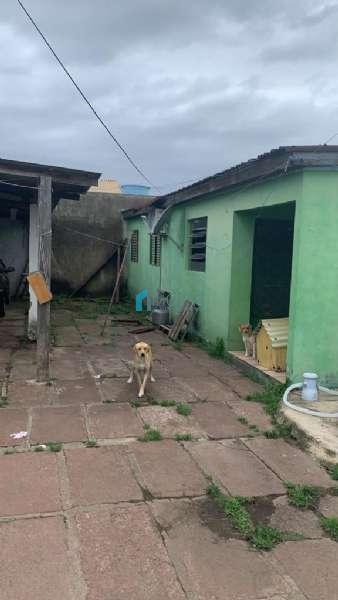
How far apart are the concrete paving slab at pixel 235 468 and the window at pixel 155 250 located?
8.23m

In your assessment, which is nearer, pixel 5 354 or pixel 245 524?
pixel 245 524

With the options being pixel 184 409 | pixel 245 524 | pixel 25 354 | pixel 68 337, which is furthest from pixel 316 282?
pixel 68 337

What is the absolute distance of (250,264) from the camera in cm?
776

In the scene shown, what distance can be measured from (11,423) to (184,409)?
69.5 inches

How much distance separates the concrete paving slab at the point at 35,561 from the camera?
2461mm

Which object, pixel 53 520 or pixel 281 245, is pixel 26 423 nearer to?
pixel 53 520

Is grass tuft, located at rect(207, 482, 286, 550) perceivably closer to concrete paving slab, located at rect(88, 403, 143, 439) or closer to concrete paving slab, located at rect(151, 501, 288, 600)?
concrete paving slab, located at rect(151, 501, 288, 600)

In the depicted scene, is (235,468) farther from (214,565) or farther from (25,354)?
(25,354)

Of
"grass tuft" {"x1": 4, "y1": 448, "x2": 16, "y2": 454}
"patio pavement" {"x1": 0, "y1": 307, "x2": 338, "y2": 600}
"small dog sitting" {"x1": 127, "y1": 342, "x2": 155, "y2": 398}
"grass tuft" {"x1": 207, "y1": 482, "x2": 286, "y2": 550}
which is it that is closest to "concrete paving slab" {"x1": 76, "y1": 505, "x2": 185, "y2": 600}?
"patio pavement" {"x1": 0, "y1": 307, "x2": 338, "y2": 600}

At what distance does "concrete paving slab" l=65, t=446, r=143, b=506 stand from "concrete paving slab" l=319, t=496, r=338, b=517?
126cm

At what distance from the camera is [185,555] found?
2809 millimetres

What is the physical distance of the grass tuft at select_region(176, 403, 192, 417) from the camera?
519cm

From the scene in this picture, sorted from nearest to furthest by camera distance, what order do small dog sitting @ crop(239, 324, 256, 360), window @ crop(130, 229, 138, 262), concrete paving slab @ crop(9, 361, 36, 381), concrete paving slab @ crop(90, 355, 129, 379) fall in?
concrete paving slab @ crop(9, 361, 36, 381)
concrete paving slab @ crop(90, 355, 129, 379)
small dog sitting @ crop(239, 324, 256, 360)
window @ crop(130, 229, 138, 262)

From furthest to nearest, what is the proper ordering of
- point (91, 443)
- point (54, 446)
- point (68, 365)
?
point (68, 365), point (91, 443), point (54, 446)
